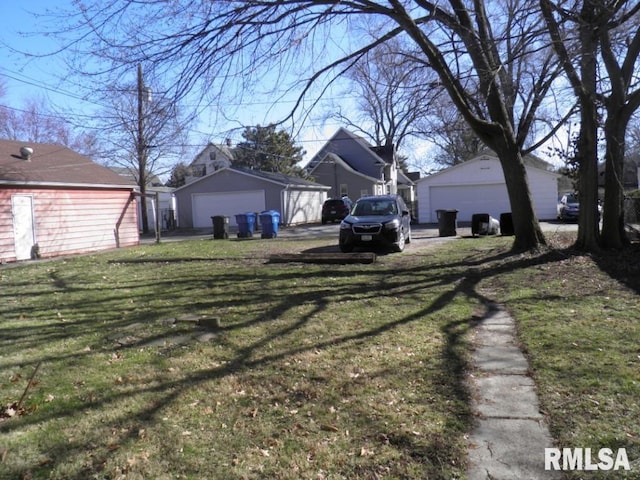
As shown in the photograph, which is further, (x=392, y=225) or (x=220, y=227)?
(x=220, y=227)

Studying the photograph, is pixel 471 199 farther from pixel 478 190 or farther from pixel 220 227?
pixel 220 227

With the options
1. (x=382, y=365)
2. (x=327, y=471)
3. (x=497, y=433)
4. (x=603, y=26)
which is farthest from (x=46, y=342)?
(x=603, y=26)

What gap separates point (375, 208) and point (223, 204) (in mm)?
20827

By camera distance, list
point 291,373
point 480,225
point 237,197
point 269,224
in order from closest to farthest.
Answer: point 291,373, point 480,225, point 269,224, point 237,197

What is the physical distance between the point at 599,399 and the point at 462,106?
844 cm

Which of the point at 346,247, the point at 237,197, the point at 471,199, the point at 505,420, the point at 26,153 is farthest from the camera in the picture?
the point at 237,197

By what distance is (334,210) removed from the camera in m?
33.4

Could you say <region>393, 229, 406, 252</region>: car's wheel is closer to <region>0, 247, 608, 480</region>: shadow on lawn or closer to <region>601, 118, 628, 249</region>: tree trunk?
<region>0, 247, 608, 480</region>: shadow on lawn

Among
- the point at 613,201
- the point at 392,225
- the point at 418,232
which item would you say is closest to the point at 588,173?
the point at 613,201

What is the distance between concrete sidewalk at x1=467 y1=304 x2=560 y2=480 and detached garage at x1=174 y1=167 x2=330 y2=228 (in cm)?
2799

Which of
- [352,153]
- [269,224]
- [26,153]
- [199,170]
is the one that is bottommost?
[269,224]

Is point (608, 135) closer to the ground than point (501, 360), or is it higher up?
higher up

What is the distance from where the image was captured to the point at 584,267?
10.3 metres

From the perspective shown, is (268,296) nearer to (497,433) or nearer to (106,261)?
(497,433)
